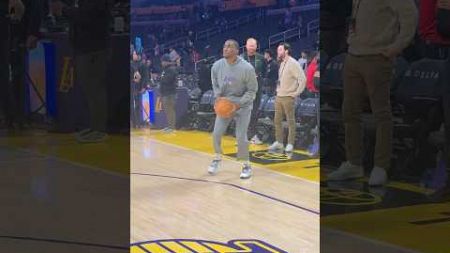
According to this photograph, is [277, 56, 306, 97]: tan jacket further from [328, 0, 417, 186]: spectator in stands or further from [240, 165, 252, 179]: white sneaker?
[328, 0, 417, 186]: spectator in stands

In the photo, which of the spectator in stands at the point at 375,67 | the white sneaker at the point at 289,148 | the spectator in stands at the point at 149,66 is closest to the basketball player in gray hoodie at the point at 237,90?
the white sneaker at the point at 289,148

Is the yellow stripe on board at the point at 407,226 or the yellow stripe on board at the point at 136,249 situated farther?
the yellow stripe on board at the point at 136,249

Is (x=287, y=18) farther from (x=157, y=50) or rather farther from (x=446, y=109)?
(x=446, y=109)

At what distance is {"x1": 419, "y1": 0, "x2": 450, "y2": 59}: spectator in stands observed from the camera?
1321 mm

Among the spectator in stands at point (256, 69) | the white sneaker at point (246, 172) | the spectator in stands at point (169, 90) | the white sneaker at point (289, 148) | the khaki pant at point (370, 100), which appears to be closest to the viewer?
the khaki pant at point (370, 100)

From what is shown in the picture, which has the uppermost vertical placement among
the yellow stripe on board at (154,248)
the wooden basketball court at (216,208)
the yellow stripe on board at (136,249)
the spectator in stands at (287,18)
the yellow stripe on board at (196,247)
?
the spectator in stands at (287,18)

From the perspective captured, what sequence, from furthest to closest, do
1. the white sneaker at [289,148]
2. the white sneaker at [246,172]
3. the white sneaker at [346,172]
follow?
the white sneaker at [289,148]
the white sneaker at [246,172]
the white sneaker at [346,172]

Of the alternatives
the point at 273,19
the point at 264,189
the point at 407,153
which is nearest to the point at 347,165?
the point at 407,153

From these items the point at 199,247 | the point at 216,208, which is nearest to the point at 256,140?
the point at 216,208

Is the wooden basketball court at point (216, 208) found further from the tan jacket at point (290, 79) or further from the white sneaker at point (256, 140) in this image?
the tan jacket at point (290, 79)

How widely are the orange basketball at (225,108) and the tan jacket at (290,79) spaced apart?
2.22 feet

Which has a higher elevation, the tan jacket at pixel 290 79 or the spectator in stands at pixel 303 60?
the spectator in stands at pixel 303 60

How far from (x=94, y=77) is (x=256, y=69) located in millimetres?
2831

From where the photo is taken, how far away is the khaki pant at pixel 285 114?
13.5 feet
